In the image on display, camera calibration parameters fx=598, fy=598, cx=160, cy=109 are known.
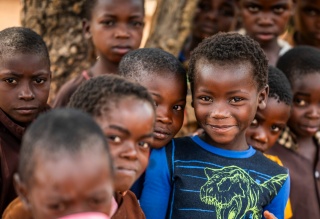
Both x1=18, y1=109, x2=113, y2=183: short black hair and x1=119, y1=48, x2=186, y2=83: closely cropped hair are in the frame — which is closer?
x1=18, y1=109, x2=113, y2=183: short black hair

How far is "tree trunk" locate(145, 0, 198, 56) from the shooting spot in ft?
16.7

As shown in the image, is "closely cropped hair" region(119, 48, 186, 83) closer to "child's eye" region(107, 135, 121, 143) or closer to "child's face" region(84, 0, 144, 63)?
"child's eye" region(107, 135, 121, 143)

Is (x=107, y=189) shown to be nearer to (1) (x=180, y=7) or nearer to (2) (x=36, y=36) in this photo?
(2) (x=36, y=36)

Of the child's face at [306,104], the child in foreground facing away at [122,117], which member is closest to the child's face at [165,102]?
the child in foreground facing away at [122,117]

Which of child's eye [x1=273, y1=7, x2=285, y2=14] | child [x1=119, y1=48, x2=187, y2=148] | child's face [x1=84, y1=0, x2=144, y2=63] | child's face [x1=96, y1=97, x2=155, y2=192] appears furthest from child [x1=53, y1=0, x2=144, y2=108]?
child's face [x1=96, y1=97, x2=155, y2=192]

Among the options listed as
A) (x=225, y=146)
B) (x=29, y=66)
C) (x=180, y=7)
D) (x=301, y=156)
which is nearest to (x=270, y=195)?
(x=225, y=146)

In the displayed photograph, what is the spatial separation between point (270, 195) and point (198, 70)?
2.32 ft

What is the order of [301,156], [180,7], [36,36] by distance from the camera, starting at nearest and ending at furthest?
[36,36] → [301,156] → [180,7]

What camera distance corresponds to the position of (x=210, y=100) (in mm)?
2912

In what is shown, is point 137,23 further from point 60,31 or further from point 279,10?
point 279,10

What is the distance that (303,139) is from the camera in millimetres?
4027

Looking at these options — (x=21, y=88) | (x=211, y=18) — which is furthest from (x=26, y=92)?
(x=211, y=18)

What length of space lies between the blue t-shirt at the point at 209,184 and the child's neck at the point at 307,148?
104 centimetres

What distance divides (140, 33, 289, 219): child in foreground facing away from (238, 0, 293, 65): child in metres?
1.81
